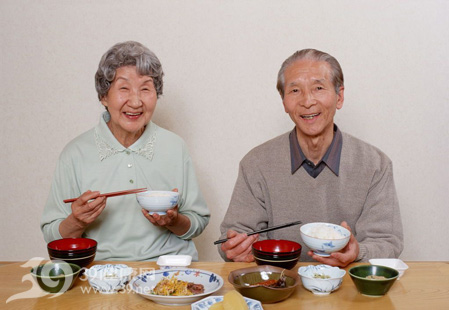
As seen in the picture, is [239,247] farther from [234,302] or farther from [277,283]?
[234,302]

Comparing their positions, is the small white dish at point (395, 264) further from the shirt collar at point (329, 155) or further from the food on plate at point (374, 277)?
the shirt collar at point (329, 155)

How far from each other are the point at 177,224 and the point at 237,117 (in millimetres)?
1226

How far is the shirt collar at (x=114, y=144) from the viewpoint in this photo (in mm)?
2412

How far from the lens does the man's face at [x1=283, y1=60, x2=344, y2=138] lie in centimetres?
233

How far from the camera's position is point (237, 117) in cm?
335

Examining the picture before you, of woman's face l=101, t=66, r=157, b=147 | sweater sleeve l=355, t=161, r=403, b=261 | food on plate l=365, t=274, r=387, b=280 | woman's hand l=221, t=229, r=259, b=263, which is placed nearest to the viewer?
food on plate l=365, t=274, r=387, b=280

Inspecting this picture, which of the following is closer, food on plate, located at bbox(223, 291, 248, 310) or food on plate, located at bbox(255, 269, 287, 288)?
food on plate, located at bbox(223, 291, 248, 310)

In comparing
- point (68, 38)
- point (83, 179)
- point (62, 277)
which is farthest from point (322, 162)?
point (68, 38)

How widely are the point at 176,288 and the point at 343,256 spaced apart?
2.17 ft

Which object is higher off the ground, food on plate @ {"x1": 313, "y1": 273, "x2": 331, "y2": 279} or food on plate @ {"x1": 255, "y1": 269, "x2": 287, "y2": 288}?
food on plate @ {"x1": 255, "y1": 269, "x2": 287, "y2": 288}

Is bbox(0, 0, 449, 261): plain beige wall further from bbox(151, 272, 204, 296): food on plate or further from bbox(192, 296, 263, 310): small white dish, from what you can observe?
bbox(192, 296, 263, 310): small white dish

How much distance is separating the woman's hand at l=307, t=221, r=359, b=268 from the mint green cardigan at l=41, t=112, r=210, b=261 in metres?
0.81

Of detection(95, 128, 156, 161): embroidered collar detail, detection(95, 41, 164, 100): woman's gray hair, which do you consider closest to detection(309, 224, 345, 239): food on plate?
detection(95, 128, 156, 161): embroidered collar detail

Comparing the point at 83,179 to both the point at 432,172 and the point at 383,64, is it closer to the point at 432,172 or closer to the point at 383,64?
the point at 383,64
